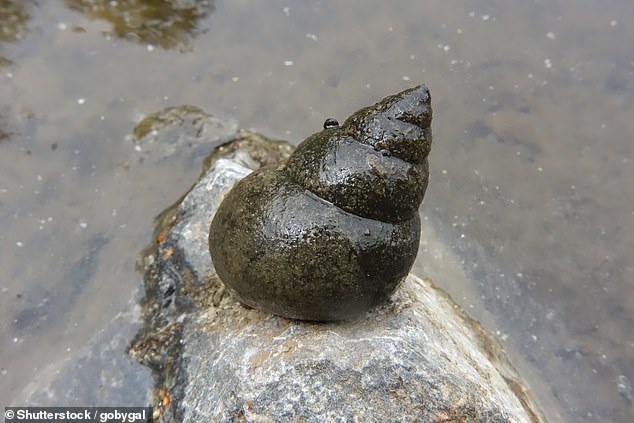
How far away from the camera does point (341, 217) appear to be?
9.46 ft

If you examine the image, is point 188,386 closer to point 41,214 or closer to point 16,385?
point 16,385

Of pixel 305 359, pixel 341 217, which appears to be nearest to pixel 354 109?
pixel 341 217

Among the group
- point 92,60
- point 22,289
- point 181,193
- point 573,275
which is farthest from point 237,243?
point 92,60

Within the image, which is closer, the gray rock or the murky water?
the gray rock

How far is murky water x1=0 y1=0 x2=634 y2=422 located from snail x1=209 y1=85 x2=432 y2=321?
6.09 ft

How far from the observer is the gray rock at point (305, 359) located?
2.95 meters

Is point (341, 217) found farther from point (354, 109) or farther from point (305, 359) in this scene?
point (354, 109)

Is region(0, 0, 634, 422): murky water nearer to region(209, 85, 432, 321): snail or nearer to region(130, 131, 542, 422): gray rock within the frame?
region(130, 131, 542, 422): gray rock

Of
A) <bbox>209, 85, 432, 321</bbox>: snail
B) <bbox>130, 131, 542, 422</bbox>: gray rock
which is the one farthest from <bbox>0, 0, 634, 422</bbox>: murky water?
<bbox>209, 85, 432, 321</bbox>: snail

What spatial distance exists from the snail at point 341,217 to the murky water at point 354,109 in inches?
73.0

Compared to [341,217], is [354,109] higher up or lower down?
lower down

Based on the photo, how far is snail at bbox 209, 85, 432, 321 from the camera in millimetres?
2826

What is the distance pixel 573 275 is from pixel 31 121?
211 inches

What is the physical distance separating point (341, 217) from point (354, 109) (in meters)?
2.93
